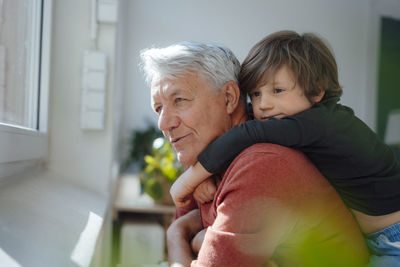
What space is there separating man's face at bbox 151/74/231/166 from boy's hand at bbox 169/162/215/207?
0.15 feet

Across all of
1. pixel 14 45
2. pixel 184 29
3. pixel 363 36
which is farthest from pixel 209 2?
pixel 14 45

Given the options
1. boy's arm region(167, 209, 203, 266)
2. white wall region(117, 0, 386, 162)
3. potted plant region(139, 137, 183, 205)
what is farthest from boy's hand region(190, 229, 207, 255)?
white wall region(117, 0, 386, 162)

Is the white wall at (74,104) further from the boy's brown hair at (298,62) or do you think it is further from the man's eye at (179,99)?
the boy's brown hair at (298,62)

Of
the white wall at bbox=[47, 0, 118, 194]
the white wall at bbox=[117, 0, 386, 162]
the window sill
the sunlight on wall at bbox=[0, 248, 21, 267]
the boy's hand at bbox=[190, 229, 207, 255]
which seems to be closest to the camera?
the sunlight on wall at bbox=[0, 248, 21, 267]

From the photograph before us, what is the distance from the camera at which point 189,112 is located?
1.23 meters

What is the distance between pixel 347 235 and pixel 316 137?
286 millimetres

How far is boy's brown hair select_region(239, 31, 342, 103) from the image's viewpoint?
1167mm

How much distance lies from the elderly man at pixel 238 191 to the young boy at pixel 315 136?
0.04 metres

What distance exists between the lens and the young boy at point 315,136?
107 cm

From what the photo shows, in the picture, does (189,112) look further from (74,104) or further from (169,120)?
(74,104)

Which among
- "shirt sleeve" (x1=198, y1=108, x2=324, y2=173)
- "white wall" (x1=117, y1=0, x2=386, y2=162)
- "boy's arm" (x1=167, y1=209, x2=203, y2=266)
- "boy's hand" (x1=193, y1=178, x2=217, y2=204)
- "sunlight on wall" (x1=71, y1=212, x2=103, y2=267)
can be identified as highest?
"white wall" (x1=117, y1=0, x2=386, y2=162)

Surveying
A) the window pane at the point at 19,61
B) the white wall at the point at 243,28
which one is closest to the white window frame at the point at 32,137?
the window pane at the point at 19,61

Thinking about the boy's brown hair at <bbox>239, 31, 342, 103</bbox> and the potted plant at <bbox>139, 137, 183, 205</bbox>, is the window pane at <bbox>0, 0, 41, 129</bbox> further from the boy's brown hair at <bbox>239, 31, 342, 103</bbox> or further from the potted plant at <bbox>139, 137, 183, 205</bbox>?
the potted plant at <bbox>139, 137, 183, 205</bbox>

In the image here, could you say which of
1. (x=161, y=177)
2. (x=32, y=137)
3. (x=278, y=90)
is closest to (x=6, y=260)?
(x=278, y=90)
